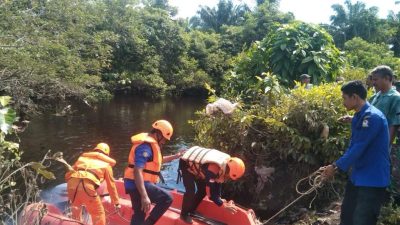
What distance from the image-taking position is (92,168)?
5.22 metres

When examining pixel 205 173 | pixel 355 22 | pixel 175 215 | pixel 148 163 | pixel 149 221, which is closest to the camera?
pixel 148 163

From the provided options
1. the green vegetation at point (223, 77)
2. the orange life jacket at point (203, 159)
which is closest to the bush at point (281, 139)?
the green vegetation at point (223, 77)

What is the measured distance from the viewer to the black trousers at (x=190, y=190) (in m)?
5.56

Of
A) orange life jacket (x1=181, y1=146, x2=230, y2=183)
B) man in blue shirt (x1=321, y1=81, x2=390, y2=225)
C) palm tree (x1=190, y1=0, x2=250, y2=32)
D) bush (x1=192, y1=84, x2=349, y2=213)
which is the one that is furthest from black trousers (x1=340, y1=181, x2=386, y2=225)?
palm tree (x1=190, y1=0, x2=250, y2=32)

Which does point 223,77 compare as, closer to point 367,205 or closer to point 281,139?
point 281,139

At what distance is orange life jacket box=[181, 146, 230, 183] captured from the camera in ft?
17.0

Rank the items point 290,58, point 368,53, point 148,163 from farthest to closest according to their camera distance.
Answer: point 368,53
point 290,58
point 148,163

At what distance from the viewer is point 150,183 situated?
5.07 meters

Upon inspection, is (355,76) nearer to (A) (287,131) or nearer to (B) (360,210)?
(A) (287,131)

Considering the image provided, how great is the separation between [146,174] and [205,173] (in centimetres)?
73

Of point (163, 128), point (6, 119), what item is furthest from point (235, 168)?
point (6, 119)

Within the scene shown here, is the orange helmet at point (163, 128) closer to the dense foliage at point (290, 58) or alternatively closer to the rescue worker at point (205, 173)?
the rescue worker at point (205, 173)

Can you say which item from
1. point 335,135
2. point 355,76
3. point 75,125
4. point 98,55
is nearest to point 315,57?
point 355,76

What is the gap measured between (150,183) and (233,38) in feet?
116
